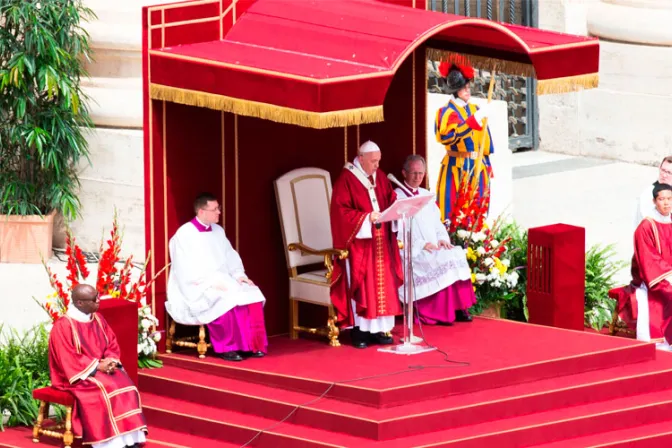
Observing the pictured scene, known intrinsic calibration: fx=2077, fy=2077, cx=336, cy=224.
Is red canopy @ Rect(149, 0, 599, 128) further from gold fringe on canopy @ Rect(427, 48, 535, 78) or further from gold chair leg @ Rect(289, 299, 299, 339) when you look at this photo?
gold chair leg @ Rect(289, 299, 299, 339)

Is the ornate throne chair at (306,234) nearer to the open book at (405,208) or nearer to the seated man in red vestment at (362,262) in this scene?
the seated man in red vestment at (362,262)

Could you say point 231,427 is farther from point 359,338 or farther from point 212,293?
point 359,338

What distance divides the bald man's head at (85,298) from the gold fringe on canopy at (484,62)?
3.99 m

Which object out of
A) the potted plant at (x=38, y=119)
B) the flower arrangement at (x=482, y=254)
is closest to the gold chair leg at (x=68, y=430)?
the flower arrangement at (x=482, y=254)

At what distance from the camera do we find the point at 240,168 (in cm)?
1513

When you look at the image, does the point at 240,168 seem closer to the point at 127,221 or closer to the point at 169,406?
the point at 169,406

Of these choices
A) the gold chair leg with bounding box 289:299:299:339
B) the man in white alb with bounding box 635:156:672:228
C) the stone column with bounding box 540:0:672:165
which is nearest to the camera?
the gold chair leg with bounding box 289:299:299:339

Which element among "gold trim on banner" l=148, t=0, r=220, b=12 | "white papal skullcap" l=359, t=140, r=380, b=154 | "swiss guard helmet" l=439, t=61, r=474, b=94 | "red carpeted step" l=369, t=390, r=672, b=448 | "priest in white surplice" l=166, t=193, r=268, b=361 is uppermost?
"gold trim on banner" l=148, t=0, r=220, b=12

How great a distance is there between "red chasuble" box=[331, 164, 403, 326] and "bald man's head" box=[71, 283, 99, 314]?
2.15 m

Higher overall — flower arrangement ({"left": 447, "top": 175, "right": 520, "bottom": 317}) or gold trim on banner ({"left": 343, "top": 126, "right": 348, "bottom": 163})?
gold trim on banner ({"left": 343, "top": 126, "right": 348, "bottom": 163})

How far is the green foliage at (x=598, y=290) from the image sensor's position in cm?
1661

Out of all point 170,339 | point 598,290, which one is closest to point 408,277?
point 170,339

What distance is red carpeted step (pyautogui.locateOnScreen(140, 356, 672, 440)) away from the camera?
13.4 metres

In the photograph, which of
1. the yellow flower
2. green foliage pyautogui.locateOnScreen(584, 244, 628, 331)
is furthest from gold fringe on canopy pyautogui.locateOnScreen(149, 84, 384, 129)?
green foliage pyautogui.locateOnScreen(584, 244, 628, 331)
